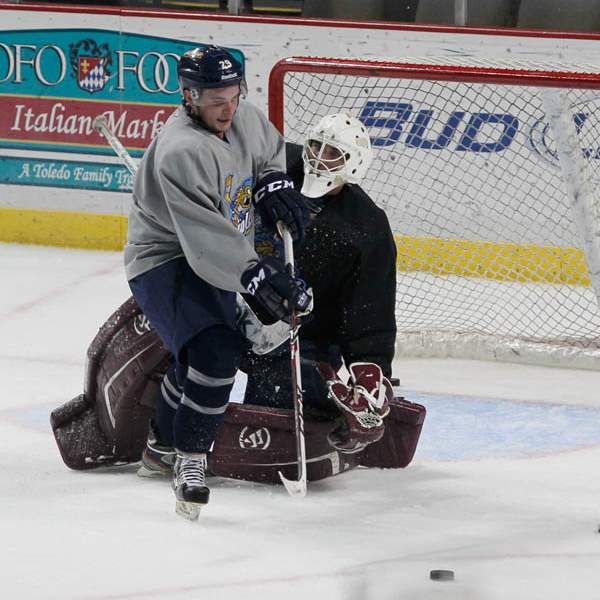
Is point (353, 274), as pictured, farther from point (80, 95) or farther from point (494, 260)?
point (80, 95)

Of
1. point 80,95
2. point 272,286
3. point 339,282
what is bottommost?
point 80,95

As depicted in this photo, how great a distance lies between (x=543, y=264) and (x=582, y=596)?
257cm

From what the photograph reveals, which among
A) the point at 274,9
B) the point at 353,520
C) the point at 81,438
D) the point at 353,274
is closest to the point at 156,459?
the point at 81,438

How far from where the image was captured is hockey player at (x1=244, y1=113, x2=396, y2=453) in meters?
3.08

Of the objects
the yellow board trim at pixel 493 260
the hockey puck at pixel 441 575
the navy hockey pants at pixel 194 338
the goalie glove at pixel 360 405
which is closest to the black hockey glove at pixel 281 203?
the navy hockey pants at pixel 194 338

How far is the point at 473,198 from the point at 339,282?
6.85 feet

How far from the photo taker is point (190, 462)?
2857mm

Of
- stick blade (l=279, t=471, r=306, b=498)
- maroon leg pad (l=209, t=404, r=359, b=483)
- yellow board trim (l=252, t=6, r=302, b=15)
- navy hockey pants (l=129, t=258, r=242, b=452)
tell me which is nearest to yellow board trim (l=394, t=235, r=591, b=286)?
yellow board trim (l=252, t=6, r=302, b=15)

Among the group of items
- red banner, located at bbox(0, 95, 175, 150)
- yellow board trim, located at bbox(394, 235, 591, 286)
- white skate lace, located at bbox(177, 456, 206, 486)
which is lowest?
yellow board trim, located at bbox(394, 235, 591, 286)

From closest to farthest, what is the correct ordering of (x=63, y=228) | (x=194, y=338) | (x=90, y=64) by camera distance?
1. (x=194, y=338)
2. (x=90, y=64)
3. (x=63, y=228)

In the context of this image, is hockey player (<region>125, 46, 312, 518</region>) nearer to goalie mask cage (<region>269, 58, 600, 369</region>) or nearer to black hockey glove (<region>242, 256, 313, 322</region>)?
black hockey glove (<region>242, 256, 313, 322</region>)

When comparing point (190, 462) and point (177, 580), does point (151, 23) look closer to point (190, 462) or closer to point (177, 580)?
point (190, 462)

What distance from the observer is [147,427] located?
3.17 meters

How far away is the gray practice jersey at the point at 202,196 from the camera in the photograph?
8.79ft
